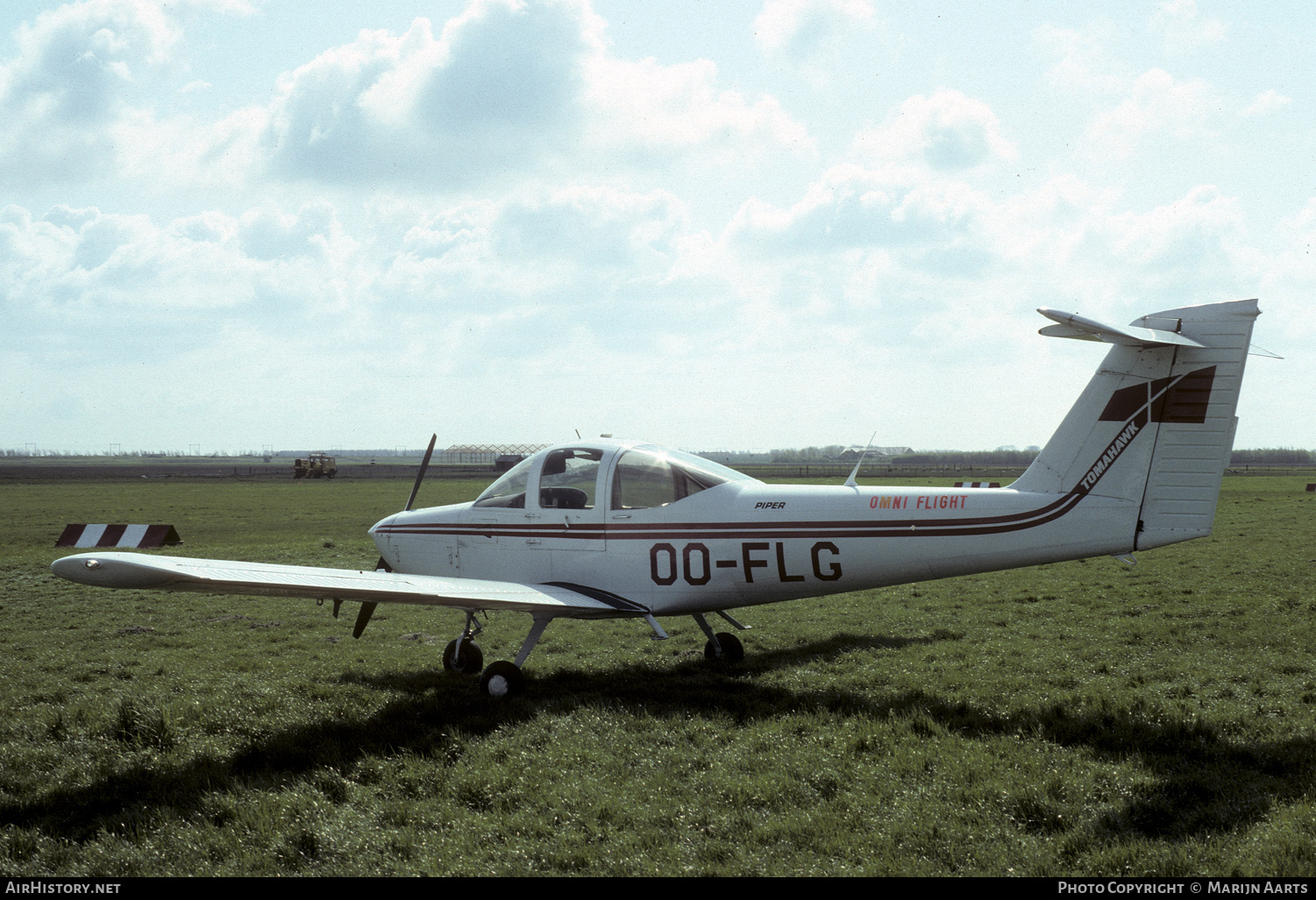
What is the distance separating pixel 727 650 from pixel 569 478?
106 inches

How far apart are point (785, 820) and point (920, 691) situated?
325 cm

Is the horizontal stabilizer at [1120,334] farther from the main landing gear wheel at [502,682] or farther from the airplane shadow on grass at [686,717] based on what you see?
the main landing gear wheel at [502,682]


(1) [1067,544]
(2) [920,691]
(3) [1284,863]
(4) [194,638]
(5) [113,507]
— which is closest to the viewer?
(3) [1284,863]

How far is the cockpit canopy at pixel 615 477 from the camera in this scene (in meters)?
8.20

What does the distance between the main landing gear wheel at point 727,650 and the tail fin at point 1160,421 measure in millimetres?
3697

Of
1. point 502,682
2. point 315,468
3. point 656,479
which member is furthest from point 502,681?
point 315,468

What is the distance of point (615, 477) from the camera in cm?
829

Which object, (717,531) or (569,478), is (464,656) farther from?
(717,531)

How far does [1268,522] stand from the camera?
26.3 metres

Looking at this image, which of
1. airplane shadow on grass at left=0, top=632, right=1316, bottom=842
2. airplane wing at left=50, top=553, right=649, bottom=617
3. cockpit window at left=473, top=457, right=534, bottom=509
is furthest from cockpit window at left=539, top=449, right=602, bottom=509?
airplane shadow on grass at left=0, top=632, right=1316, bottom=842

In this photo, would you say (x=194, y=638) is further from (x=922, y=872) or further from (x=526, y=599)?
(x=922, y=872)

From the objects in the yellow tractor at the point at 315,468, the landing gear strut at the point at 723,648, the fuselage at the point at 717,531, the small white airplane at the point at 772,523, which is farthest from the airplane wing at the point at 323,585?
the yellow tractor at the point at 315,468

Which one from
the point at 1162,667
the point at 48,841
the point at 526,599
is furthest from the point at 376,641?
the point at 1162,667
